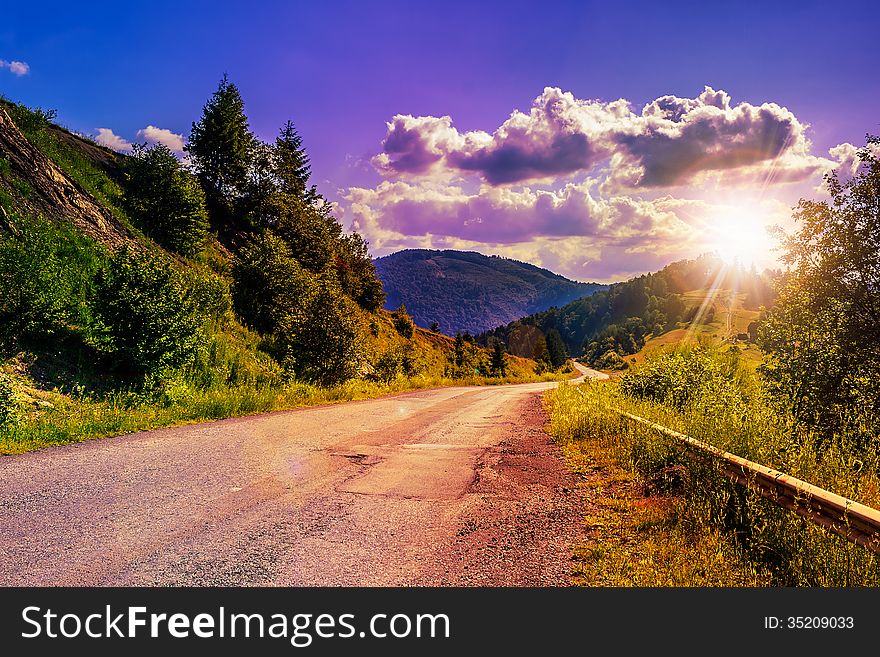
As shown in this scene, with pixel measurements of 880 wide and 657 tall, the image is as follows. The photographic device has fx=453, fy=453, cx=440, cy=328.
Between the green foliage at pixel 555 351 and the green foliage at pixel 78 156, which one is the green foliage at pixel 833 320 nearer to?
the green foliage at pixel 78 156

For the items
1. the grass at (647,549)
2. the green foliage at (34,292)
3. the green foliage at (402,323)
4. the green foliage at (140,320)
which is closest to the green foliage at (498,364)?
the green foliage at (402,323)

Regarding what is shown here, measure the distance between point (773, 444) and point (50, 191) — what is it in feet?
65.1

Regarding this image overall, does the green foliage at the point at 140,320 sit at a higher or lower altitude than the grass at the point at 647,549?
higher

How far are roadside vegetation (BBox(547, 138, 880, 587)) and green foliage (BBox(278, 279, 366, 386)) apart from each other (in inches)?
438

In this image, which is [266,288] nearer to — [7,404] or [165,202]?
[165,202]

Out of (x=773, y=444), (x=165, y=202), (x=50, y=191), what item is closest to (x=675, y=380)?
(x=773, y=444)

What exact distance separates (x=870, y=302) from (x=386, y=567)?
1046 cm

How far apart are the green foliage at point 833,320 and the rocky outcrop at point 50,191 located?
19810 mm

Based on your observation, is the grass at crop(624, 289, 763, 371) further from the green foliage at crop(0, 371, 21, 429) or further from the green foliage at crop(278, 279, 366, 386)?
the green foliage at crop(0, 371, 21, 429)

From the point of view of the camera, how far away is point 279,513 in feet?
15.8

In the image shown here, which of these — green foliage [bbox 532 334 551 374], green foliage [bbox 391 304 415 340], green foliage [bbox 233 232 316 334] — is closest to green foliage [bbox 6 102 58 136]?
green foliage [bbox 233 232 316 334]

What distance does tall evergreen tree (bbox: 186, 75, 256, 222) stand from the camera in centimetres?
3775

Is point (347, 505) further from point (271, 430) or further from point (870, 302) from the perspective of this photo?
point (870, 302)

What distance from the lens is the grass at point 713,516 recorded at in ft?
11.7
